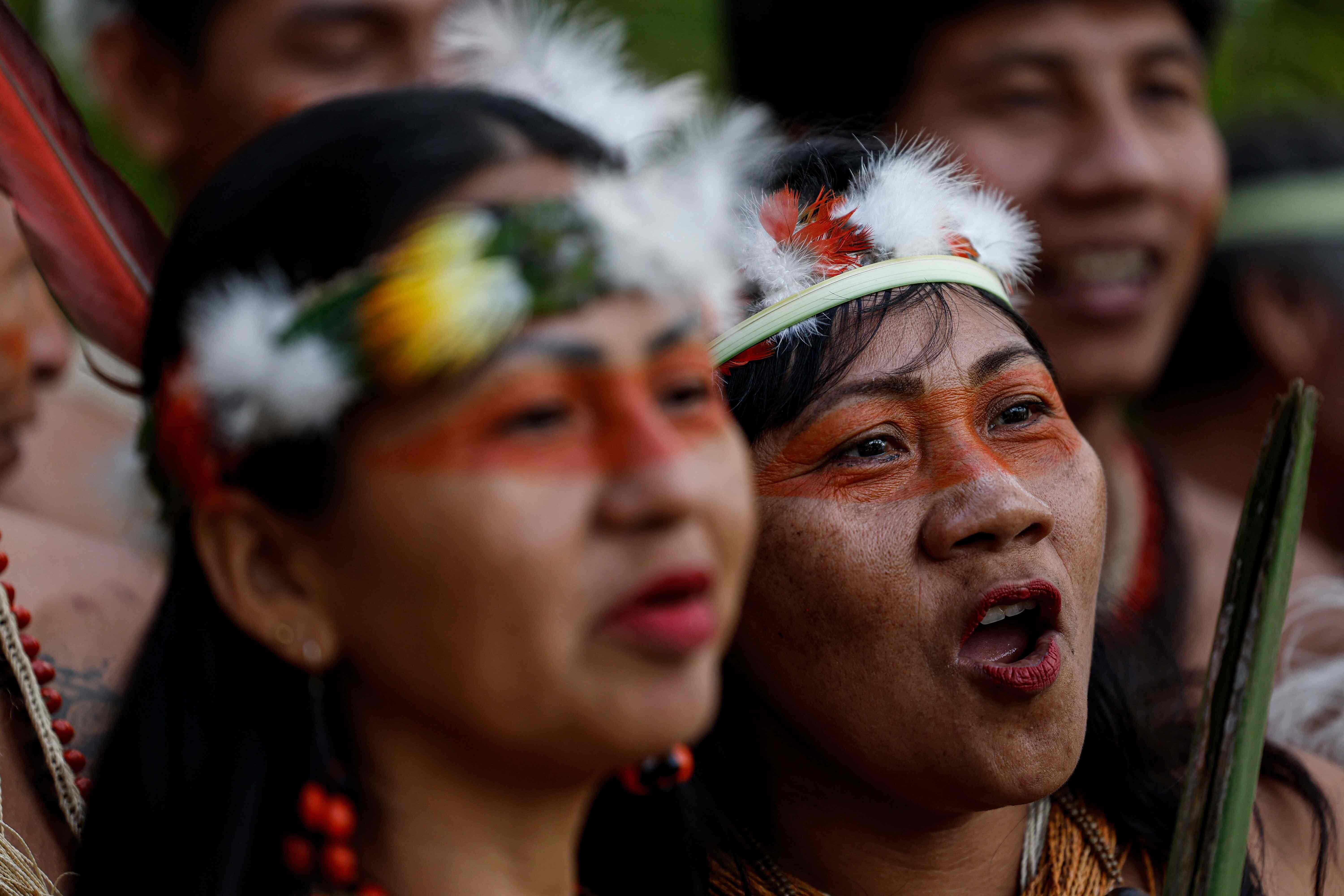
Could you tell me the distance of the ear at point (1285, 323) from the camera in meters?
5.02

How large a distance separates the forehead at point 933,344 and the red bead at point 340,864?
99cm

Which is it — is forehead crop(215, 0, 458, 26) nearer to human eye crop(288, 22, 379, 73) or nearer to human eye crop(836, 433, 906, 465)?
human eye crop(288, 22, 379, 73)

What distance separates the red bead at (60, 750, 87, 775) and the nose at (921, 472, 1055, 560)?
129 centimetres

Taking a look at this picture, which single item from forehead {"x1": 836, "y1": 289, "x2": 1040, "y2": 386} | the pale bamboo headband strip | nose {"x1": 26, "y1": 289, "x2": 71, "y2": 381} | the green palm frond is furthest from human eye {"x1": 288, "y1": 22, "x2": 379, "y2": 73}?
the pale bamboo headband strip

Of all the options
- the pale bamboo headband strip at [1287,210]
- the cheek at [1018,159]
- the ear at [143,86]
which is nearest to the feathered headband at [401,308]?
the ear at [143,86]

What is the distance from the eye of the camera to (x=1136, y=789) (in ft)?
8.14

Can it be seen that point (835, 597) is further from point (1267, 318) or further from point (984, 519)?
point (1267, 318)

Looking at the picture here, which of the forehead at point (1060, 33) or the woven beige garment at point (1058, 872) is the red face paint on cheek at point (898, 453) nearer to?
the woven beige garment at point (1058, 872)

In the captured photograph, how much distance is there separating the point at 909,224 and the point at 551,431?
3.14 ft

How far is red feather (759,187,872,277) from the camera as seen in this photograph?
221 centimetres

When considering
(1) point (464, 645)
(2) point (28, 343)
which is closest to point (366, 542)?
(1) point (464, 645)

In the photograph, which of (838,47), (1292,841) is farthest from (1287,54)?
(1292,841)

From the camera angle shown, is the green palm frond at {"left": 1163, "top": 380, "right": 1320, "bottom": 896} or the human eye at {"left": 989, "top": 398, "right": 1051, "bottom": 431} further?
the human eye at {"left": 989, "top": 398, "right": 1051, "bottom": 431}

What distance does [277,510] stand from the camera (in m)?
1.58
